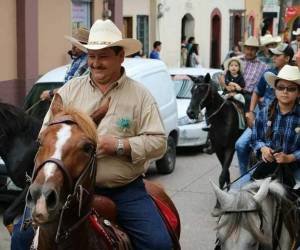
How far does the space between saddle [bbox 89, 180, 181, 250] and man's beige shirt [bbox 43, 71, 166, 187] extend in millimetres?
139

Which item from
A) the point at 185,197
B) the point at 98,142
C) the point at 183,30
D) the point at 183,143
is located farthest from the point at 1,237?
the point at 183,30

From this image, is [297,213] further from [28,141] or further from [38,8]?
[38,8]

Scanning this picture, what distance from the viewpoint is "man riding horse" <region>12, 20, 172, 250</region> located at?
442 cm

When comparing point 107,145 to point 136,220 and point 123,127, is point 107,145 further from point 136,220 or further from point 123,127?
point 136,220

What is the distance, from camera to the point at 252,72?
1166 centimetres

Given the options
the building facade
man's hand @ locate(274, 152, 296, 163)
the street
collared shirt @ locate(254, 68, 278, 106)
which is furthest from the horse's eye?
the building facade

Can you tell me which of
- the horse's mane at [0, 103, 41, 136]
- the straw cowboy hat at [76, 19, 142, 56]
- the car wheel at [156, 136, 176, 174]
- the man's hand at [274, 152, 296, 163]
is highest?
the straw cowboy hat at [76, 19, 142, 56]

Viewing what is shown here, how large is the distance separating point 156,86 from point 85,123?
827 cm

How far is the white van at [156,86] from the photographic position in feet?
35.8

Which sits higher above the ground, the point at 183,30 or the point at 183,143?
the point at 183,30

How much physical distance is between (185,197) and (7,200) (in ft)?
10.2

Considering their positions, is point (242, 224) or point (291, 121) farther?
point (291, 121)

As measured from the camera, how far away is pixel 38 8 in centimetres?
1808

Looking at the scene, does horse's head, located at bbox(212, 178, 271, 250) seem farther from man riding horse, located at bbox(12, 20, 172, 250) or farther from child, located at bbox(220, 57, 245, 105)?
child, located at bbox(220, 57, 245, 105)
